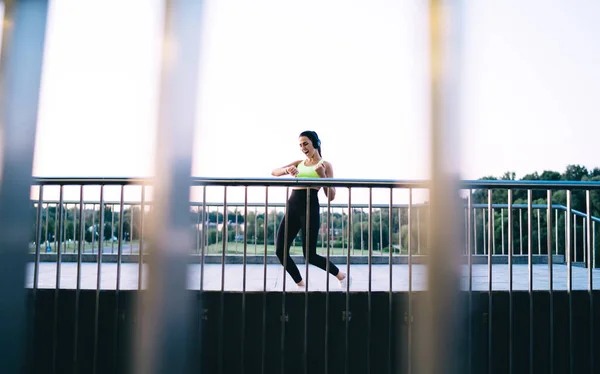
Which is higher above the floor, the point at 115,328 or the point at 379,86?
the point at 379,86

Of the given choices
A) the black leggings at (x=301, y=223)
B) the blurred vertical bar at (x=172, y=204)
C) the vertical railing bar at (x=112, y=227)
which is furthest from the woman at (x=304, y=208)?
the vertical railing bar at (x=112, y=227)

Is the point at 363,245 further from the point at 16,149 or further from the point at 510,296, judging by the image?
the point at 16,149

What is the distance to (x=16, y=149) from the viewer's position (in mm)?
1154

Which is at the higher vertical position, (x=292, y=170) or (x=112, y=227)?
(x=292, y=170)

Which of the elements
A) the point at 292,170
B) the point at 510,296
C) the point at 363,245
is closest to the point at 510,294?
the point at 510,296

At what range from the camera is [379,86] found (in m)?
1.64

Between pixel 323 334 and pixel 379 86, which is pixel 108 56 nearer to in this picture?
pixel 379 86

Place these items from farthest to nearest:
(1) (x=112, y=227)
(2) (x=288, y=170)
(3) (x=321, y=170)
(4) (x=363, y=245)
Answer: (1) (x=112, y=227) < (4) (x=363, y=245) < (2) (x=288, y=170) < (3) (x=321, y=170)

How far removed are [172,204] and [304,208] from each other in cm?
329

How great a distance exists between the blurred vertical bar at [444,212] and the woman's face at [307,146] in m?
3.60

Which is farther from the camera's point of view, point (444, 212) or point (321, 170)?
point (321, 170)

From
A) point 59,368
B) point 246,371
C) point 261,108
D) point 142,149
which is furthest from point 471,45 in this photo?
point 261,108

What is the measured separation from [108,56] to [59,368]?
304cm

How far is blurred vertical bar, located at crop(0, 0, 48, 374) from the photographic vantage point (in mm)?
1144
